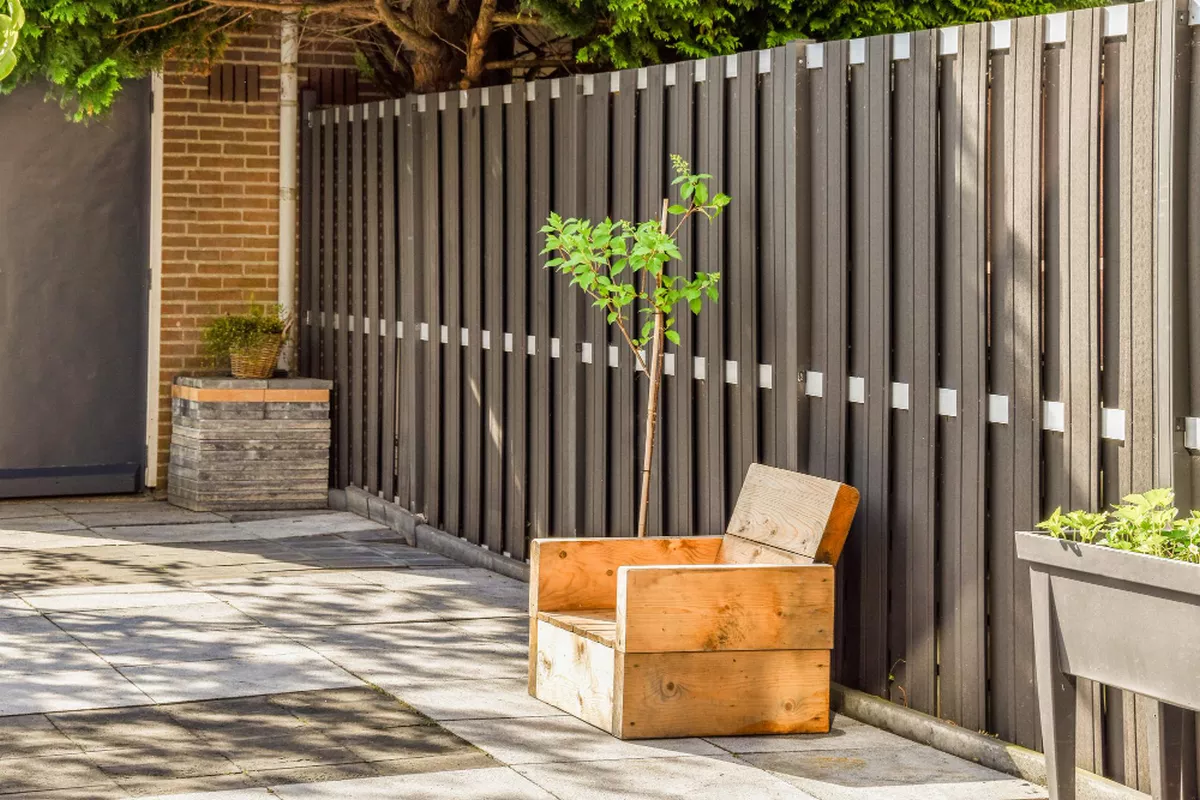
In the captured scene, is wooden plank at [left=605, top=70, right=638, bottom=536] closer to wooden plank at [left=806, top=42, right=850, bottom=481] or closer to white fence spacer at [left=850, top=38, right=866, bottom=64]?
wooden plank at [left=806, top=42, right=850, bottom=481]

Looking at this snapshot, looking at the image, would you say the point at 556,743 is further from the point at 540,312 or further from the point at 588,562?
the point at 540,312

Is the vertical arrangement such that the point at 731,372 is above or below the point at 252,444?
above

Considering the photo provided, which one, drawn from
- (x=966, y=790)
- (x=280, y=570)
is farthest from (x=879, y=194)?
(x=280, y=570)

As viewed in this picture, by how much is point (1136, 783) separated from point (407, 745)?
2287 millimetres

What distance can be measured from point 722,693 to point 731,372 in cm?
162

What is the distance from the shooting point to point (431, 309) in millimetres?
10336

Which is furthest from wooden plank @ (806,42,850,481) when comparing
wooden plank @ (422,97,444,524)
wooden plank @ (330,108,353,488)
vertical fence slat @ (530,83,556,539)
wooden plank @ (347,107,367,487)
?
wooden plank @ (330,108,353,488)

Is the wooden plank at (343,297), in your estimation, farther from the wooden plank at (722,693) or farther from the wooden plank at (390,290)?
the wooden plank at (722,693)

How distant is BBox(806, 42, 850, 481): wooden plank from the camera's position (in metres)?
6.49

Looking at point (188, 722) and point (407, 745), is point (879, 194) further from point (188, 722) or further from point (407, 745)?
point (188, 722)

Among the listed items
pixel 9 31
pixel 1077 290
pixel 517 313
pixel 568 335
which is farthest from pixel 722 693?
pixel 9 31

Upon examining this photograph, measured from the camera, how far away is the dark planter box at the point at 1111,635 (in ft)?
14.0

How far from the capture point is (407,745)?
5.96 metres

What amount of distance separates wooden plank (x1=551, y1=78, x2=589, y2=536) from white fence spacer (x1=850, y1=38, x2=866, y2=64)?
7.60ft
